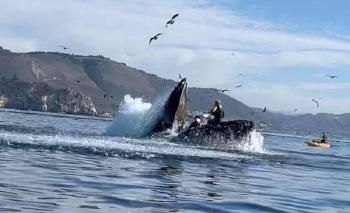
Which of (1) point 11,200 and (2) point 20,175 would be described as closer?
(1) point 11,200

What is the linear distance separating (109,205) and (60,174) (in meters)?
5.29

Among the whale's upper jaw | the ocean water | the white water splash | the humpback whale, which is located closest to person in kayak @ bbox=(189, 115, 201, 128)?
the humpback whale

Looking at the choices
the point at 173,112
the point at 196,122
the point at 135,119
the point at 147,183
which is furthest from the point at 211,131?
the point at 147,183

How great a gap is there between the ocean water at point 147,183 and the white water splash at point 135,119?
17.2 metres

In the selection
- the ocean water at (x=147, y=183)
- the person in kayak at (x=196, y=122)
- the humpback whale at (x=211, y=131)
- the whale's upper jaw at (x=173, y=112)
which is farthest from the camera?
the whale's upper jaw at (x=173, y=112)

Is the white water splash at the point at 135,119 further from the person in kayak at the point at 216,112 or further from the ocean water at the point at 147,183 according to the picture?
the ocean water at the point at 147,183

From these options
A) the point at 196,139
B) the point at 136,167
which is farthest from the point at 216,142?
the point at 136,167

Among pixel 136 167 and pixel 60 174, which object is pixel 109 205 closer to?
pixel 60 174

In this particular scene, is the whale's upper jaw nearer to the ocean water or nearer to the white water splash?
the white water splash

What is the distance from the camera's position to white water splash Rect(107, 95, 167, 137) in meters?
48.3

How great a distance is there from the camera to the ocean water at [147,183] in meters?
14.6

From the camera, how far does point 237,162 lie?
30953mm

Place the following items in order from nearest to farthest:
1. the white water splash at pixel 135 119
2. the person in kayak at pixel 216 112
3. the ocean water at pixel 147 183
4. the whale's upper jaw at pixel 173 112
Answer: the ocean water at pixel 147 183
the person in kayak at pixel 216 112
the whale's upper jaw at pixel 173 112
the white water splash at pixel 135 119

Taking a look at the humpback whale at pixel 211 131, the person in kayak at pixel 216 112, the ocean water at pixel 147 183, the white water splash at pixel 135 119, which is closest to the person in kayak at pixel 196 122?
the humpback whale at pixel 211 131
